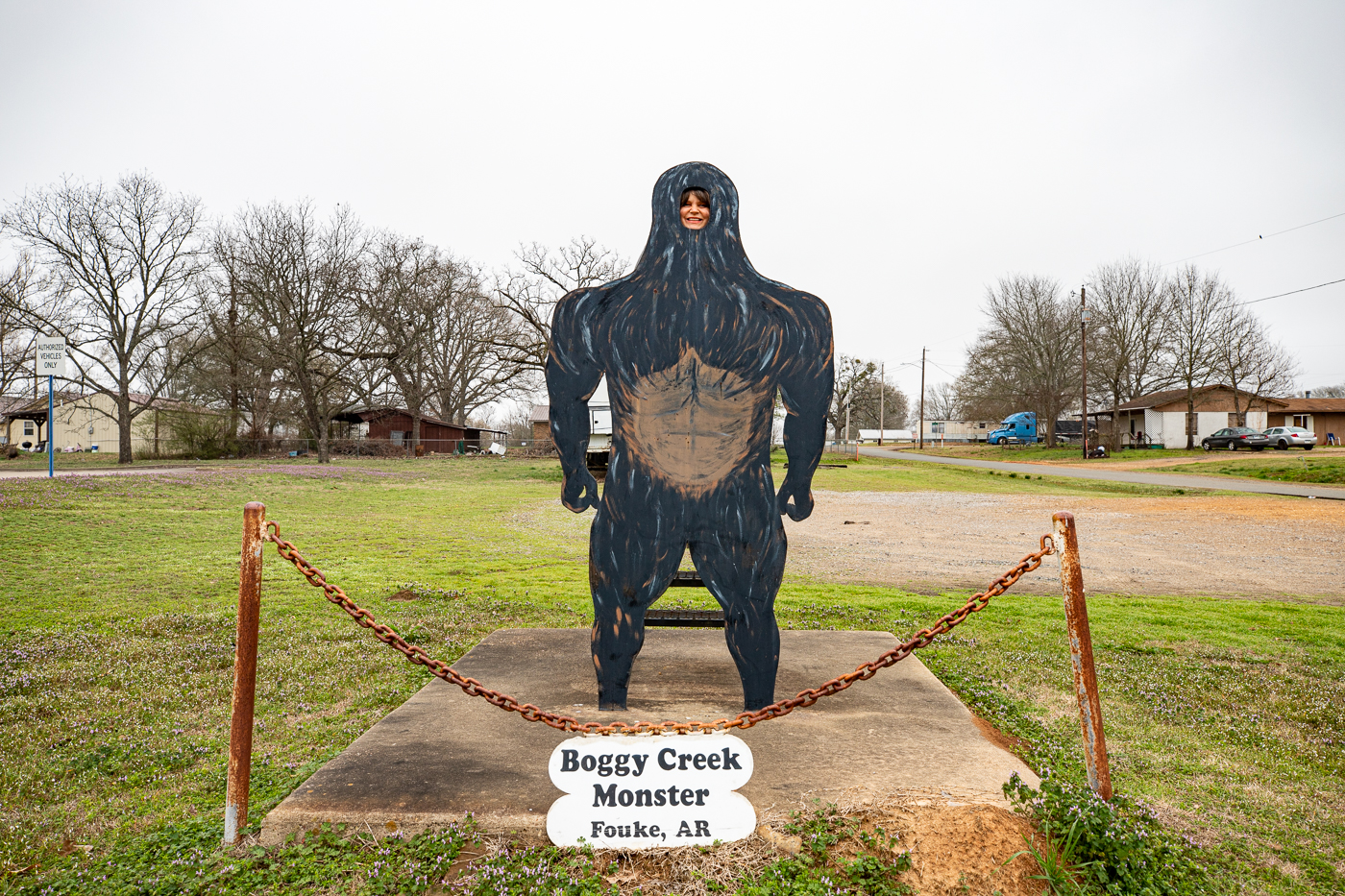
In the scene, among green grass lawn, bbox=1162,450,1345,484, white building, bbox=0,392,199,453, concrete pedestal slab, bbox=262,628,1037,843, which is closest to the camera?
concrete pedestal slab, bbox=262,628,1037,843

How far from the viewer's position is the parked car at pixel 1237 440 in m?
34.1

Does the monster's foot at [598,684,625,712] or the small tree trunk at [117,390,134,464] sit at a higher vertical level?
the small tree trunk at [117,390,134,464]

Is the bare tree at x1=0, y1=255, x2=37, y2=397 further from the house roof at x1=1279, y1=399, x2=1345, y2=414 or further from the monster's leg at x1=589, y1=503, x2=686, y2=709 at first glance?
the house roof at x1=1279, y1=399, x2=1345, y2=414

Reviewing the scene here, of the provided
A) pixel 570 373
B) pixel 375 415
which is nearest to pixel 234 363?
pixel 375 415

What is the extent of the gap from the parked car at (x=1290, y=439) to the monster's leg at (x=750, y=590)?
139 ft

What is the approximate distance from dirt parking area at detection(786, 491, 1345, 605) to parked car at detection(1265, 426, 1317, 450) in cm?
2243

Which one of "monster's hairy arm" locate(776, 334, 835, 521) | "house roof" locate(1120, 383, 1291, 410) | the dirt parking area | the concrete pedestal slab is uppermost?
"house roof" locate(1120, 383, 1291, 410)

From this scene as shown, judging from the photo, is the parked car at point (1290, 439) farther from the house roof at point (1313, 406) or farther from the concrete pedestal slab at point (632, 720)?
the concrete pedestal slab at point (632, 720)

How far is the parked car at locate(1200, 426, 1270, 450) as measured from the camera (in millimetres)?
34094

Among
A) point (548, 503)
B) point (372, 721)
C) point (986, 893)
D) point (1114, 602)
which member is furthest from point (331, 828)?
point (548, 503)

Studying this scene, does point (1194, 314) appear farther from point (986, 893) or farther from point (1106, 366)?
point (986, 893)

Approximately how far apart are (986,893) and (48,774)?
4176 millimetres

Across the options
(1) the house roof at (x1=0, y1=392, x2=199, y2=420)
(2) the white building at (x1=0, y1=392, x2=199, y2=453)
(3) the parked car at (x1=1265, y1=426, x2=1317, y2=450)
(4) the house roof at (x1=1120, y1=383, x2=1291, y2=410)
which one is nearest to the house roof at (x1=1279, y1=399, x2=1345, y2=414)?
(4) the house roof at (x1=1120, y1=383, x2=1291, y2=410)

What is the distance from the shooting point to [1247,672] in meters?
4.81
